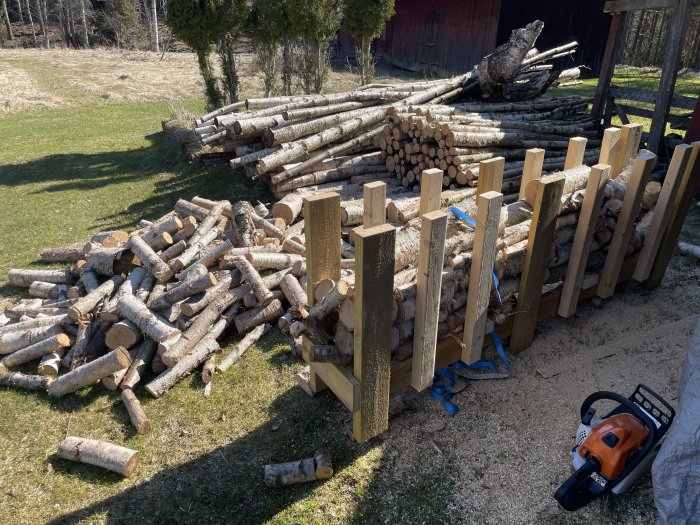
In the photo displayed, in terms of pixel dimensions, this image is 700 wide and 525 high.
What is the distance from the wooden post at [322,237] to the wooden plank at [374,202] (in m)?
0.22

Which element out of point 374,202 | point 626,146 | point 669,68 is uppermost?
point 669,68

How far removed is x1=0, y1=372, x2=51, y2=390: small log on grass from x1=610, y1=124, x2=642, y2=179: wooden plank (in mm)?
6248

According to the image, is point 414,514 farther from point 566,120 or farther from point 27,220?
point 566,120

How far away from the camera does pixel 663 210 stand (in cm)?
498

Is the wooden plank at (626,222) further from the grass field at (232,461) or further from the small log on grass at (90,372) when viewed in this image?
the small log on grass at (90,372)

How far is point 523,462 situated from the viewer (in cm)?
371

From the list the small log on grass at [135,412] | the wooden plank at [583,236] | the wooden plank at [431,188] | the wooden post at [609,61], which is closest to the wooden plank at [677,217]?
the wooden plank at [583,236]

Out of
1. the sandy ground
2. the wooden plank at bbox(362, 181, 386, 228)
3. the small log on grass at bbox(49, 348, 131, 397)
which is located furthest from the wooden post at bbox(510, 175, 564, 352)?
the small log on grass at bbox(49, 348, 131, 397)

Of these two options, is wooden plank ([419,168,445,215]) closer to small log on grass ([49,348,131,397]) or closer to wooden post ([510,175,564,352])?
wooden post ([510,175,564,352])

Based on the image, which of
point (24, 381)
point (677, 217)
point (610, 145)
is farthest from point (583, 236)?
point (24, 381)

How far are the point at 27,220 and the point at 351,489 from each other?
8.65m

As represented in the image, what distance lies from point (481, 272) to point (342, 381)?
130 centimetres

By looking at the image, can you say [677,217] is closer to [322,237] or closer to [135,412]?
[322,237]

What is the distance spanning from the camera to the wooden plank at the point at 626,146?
4.93 metres
